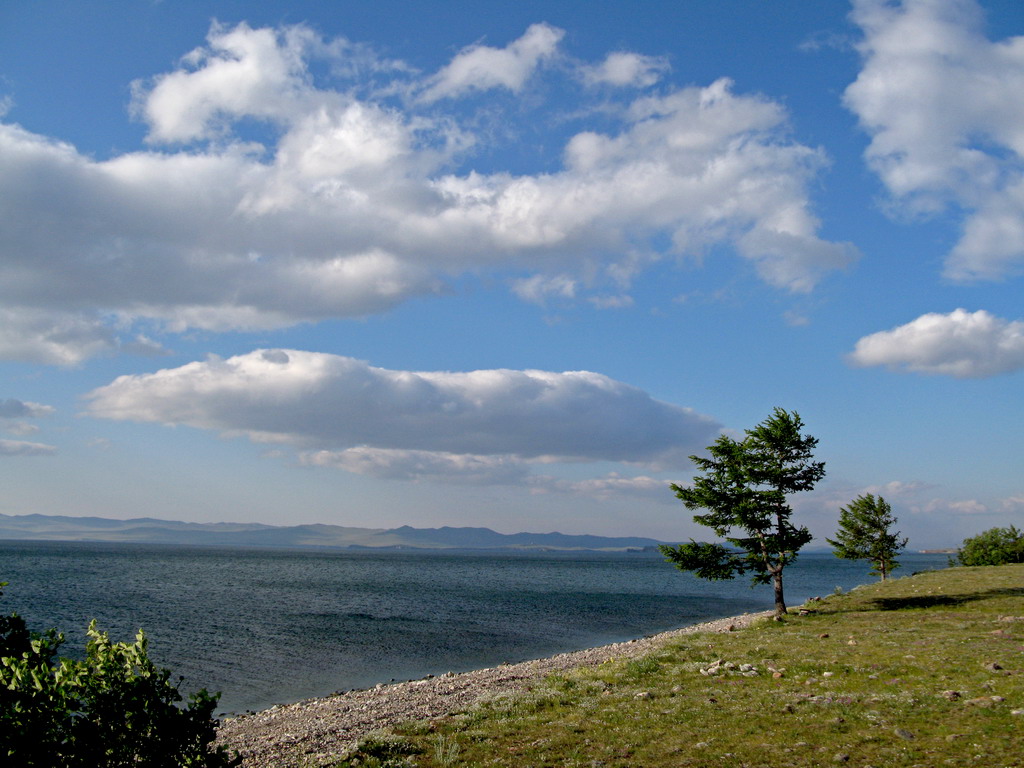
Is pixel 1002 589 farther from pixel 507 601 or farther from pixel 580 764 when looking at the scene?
pixel 507 601

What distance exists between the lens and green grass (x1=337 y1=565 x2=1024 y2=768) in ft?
50.5

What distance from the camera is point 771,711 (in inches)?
742

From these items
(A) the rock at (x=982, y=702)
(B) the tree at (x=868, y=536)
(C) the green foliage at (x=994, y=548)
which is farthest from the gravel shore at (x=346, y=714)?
(C) the green foliage at (x=994, y=548)

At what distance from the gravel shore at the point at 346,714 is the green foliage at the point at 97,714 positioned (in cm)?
874

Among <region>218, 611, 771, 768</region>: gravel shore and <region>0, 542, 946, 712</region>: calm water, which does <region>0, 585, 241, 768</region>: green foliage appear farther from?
<region>0, 542, 946, 712</region>: calm water

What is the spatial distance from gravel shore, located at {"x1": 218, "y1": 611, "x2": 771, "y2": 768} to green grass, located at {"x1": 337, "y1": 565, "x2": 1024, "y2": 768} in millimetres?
1828

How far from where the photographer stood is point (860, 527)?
218ft

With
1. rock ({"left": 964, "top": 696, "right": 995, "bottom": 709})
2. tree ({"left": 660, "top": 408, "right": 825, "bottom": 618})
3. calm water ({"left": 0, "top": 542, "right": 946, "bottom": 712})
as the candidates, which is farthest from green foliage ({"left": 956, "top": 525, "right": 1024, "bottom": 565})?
rock ({"left": 964, "top": 696, "right": 995, "bottom": 709})

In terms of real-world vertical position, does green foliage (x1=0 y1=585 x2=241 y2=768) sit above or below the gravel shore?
above

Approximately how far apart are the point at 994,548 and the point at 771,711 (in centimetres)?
8599

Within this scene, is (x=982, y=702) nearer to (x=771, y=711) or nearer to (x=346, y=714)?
(x=771, y=711)

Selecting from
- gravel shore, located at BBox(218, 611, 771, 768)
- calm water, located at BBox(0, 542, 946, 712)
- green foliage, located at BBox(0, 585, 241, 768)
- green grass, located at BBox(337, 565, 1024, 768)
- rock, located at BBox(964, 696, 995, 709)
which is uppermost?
green foliage, located at BBox(0, 585, 241, 768)

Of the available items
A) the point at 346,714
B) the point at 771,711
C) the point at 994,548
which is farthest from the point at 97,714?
the point at 994,548

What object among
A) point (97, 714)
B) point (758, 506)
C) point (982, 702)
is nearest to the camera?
point (97, 714)
